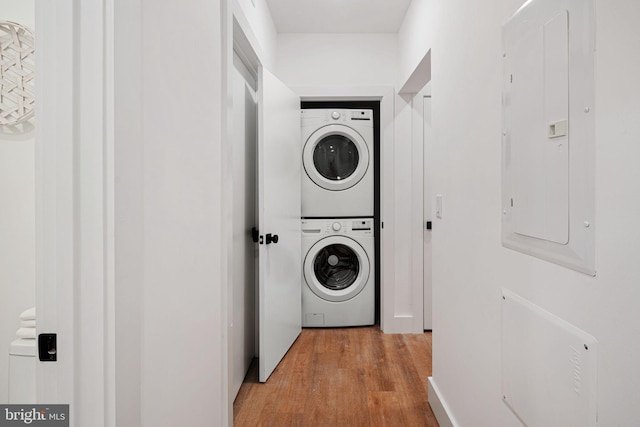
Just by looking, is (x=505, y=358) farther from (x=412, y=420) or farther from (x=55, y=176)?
(x=55, y=176)

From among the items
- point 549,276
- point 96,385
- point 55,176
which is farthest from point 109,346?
point 549,276

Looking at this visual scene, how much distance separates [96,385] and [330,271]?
2.63 m

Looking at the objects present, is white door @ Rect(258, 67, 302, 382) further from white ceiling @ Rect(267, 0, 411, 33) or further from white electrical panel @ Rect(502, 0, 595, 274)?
white electrical panel @ Rect(502, 0, 595, 274)

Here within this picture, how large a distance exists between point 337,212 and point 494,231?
1982mm

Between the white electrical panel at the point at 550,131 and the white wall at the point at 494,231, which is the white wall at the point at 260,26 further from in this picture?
the white electrical panel at the point at 550,131

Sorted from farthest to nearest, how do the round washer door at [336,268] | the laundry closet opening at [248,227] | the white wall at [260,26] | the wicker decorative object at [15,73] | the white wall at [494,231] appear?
the round washer door at [336,268] < the laundry closet opening at [248,227] < the white wall at [260,26] < the wicker decorative object at [15,73] < the white wall at [494,231]

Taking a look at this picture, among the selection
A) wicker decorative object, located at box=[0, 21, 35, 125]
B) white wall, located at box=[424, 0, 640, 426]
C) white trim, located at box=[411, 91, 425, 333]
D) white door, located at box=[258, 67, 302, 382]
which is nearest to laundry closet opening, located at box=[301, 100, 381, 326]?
white door, located at box=[258, 67, 302, 382]

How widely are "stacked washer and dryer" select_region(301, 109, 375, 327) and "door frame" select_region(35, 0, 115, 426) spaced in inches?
95.0

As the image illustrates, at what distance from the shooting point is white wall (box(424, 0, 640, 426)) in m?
0.67

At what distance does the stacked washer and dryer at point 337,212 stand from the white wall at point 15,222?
6.65ft

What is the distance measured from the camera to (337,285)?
10.6ft

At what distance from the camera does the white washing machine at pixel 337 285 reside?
10.2ft

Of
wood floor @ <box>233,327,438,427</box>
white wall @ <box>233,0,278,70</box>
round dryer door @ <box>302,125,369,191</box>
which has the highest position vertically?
white wall @ <box>233,0,278,70</box>

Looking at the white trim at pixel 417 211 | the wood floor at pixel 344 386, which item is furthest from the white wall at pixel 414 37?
the wood floor at pixel 344 386
